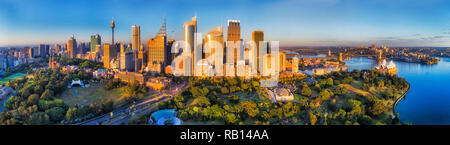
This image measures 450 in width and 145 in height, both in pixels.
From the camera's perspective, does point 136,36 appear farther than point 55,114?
Yes

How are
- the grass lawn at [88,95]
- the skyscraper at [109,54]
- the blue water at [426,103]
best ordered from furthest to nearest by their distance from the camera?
1. the skyscraper at [109,54]
2. the grass lawn at [88,95]
3. the blue water at [426,103]

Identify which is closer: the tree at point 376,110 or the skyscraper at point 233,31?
the tree at point 376,110

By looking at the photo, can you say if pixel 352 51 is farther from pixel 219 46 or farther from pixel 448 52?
pixel 219 46

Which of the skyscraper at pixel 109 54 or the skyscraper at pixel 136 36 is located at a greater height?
the skyscraper at pixel 136 36

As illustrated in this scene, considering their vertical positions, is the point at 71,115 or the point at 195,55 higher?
the point at 195,55

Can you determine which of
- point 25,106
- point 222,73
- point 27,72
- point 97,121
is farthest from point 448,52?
point 27,72

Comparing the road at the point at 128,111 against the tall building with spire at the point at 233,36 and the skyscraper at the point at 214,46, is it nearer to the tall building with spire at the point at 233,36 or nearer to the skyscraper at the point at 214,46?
the skyscraper at the point at 214,46

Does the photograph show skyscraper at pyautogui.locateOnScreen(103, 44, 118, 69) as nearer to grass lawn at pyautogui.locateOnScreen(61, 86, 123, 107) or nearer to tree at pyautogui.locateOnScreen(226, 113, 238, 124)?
grass lawn at pyautogui.locateOnScreen(61, 86, 123, 107)

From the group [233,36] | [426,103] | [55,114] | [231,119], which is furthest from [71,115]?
[233,36]

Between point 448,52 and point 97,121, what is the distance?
3274 cm

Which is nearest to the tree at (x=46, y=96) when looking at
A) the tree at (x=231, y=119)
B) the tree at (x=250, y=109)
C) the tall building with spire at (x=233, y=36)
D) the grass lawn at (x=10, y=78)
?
the grass lawn at (x=10, y=78)

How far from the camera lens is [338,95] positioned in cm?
834

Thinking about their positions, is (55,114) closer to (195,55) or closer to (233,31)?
(195,55)

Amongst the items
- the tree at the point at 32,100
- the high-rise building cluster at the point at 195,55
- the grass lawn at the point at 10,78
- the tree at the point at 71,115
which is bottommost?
the tree at the point at 71,115
